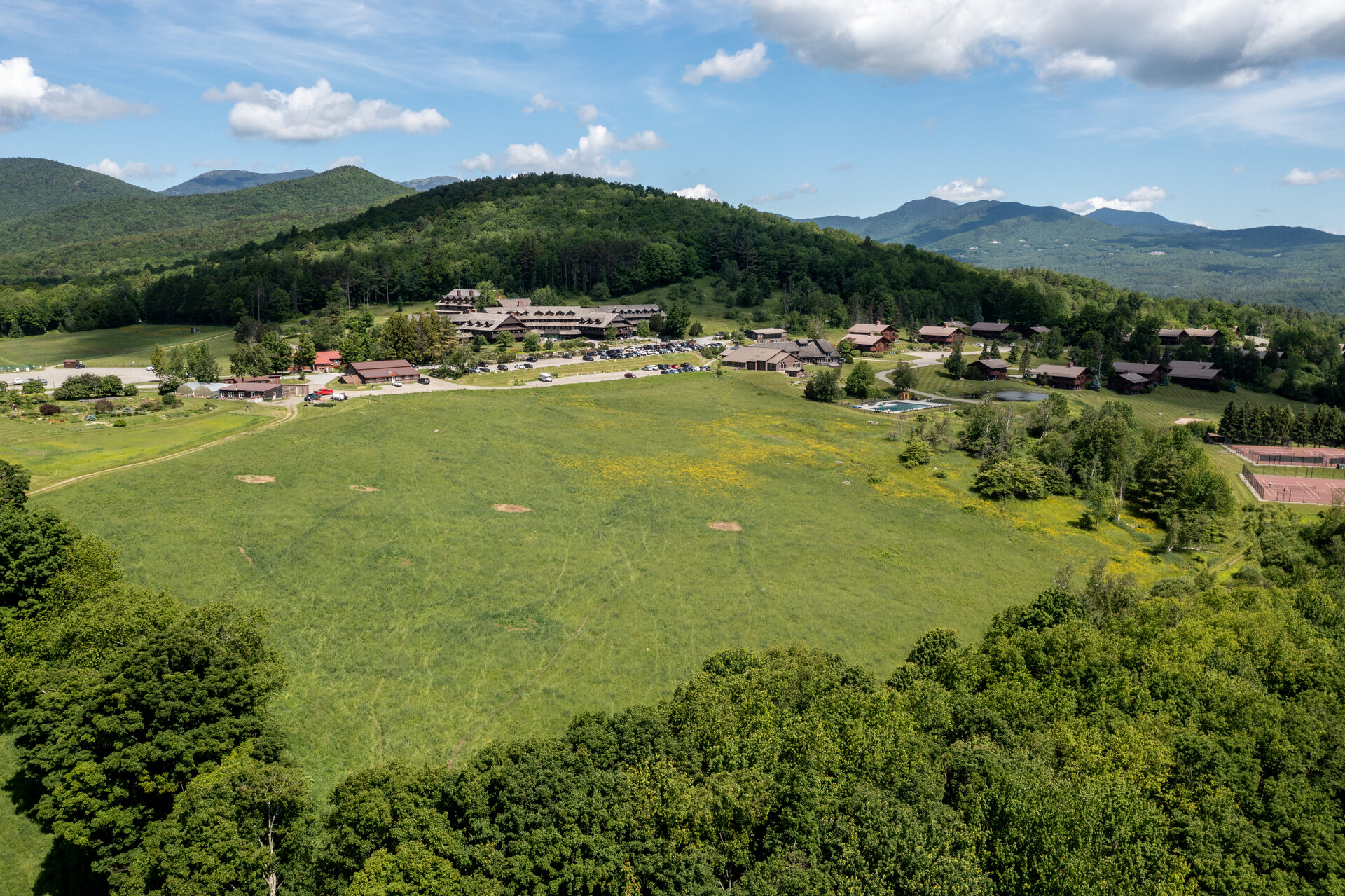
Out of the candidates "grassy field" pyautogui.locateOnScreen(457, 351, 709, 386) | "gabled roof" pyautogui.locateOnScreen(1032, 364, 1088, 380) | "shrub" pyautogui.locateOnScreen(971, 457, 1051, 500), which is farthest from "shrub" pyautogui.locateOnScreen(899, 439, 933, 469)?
"gabled roof" pyautogui.locateOnScreen(1032, 364, 1088, 380)

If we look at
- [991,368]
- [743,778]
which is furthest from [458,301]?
[743,778]

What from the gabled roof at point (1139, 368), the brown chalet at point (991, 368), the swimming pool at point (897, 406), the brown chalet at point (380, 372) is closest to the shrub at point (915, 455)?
the swimming pool at point (897, 406)

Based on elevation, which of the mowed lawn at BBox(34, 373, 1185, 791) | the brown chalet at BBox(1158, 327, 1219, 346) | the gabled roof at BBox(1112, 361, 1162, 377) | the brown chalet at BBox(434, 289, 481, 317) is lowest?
the mowed lawn at BBox(34, 373, 1185, 791)

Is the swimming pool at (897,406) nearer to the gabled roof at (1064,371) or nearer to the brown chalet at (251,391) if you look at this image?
the gabled roof at (1064,371)

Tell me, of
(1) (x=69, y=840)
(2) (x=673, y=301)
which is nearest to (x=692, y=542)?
(1) (x=69, y=840)

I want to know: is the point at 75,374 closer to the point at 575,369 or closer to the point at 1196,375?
the point at 575,369

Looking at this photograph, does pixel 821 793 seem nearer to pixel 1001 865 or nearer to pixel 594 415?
pixel 1001 865

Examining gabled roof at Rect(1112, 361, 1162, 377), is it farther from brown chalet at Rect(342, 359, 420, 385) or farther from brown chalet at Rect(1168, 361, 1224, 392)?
brown chalet at Rect(342, 359, 420, 385)
